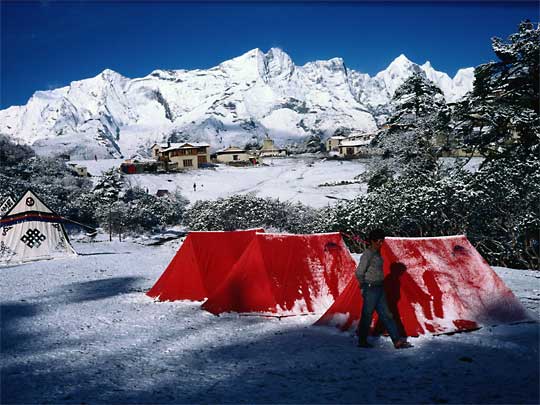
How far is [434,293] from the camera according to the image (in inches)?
247

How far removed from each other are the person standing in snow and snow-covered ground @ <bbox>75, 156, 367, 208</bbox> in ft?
97.5

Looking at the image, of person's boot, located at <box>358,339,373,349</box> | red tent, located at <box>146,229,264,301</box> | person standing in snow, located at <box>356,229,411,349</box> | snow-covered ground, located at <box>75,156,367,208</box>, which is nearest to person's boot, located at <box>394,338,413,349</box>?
person standing in snow, located at <box>356,229,411,349</box>

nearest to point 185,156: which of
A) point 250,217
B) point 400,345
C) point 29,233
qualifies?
point 250,217

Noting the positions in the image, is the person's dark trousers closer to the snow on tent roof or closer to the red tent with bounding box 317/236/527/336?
the red tent with bounding box 317/236/527/336

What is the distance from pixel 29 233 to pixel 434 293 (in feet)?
50.1

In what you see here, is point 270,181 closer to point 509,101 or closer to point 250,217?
point 250,217

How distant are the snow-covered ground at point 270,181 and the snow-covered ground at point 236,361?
95.0 ft

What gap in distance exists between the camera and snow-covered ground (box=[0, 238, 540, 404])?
4125 mm

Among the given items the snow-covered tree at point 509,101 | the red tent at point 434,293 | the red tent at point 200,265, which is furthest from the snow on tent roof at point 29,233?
the snow-covered tree at point 509,101

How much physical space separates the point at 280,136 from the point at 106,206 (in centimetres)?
15768

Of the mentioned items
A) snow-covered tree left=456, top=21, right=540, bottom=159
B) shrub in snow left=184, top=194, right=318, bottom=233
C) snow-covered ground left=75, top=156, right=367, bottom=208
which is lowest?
shrub in snow left=184, top=194, right=318, bottom=233

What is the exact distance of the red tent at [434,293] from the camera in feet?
19.7

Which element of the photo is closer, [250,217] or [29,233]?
[29,233]

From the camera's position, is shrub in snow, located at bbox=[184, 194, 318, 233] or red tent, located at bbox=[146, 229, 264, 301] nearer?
red tent, located at bbox=[146, 229, 264, 301]
